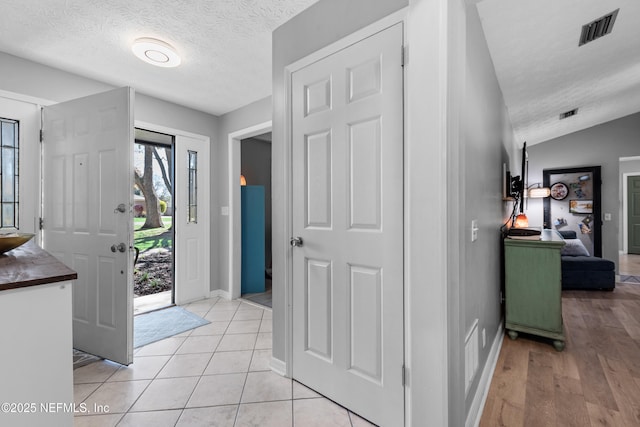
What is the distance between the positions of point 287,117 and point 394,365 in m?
1.61

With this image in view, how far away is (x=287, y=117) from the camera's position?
6.37 ft

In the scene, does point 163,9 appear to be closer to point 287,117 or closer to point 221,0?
point 221,0

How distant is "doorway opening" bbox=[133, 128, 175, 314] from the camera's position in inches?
165

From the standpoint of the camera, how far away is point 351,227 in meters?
1.62

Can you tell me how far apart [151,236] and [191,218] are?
1241 millimetres

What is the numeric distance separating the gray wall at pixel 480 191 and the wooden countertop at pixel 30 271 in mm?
1546

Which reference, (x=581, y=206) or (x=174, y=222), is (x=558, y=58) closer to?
(x=174, y=222)

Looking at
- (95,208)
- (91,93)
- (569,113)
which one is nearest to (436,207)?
(95,208)

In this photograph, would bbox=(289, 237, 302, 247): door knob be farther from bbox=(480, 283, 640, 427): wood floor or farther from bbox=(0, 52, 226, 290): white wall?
bbox=(0, 52, 226, 290): white wall

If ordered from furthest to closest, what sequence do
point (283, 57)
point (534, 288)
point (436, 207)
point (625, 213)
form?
1. point (625, 213)
2. point (534, 288)
3. point (283, 57)
4. point (436, 207)

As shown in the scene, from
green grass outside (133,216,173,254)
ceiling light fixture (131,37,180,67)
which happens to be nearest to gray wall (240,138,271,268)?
green grass outside (133,216,173,254)

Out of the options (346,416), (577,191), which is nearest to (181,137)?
(346,416)

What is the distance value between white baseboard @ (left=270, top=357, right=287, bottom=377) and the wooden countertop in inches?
56.1

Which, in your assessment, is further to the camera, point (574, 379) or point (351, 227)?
point (574, 379)
